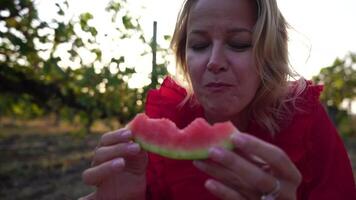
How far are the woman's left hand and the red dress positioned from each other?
1.72 feet

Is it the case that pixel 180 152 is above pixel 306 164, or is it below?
above

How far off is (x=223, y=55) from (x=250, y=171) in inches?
21.2

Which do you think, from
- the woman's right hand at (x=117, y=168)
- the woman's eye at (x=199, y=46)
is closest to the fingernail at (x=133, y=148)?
the woman's right hand at (x=117, y=168)

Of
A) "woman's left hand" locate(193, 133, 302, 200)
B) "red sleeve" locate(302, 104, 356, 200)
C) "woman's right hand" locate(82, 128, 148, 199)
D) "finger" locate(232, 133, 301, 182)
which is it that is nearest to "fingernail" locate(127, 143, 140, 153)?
"woman's right hand" locate(82, 128, 148, 199)

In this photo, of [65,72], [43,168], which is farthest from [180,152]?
[43,168]

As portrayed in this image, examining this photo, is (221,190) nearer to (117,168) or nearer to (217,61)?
(117,168)

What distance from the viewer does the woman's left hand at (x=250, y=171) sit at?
1322 mm

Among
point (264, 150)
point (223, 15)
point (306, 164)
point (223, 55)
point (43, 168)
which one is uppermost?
point (223, 15)

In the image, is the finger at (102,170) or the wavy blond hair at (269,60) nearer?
the finger at (102,170)

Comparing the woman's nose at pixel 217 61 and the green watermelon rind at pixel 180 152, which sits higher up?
the woman's nose at pixel 217 61

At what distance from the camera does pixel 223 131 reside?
1470 millimetres

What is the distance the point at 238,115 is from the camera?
2.05m

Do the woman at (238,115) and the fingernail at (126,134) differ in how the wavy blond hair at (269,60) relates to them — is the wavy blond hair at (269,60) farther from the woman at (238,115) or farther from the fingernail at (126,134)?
Result: the fingernail at (126,134)

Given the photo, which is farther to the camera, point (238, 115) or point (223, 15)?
point (238, 115)
